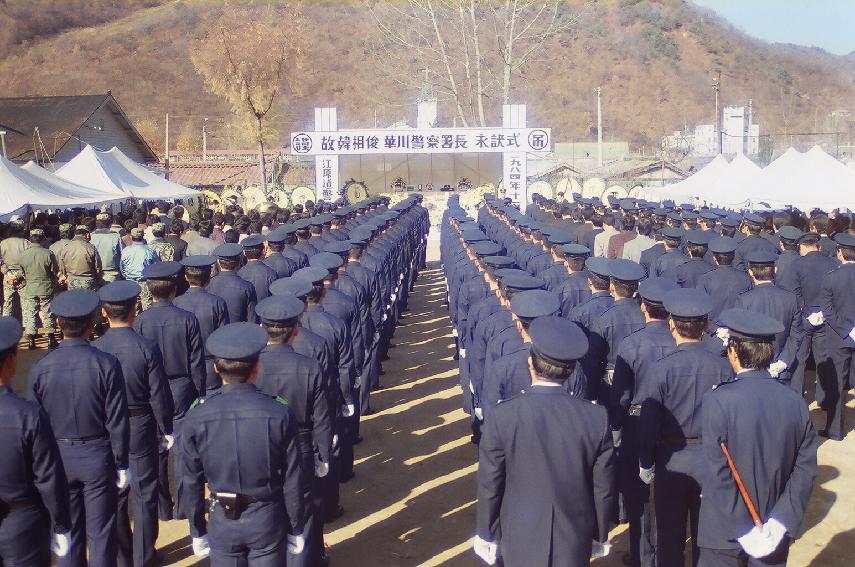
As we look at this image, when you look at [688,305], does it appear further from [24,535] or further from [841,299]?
[841,299]

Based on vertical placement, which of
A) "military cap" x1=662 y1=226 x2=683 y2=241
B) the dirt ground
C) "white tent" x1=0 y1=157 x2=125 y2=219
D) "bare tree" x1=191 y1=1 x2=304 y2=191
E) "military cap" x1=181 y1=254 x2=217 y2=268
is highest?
"bare tree" x1=191 y1=1 x2=304 y2=191

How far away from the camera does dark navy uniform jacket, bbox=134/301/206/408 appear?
578cm

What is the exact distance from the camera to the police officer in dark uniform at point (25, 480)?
11.4ft

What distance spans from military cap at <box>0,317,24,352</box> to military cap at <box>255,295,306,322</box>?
53.4 inches

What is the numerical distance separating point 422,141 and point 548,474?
21.9 metres

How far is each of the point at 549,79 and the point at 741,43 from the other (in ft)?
130

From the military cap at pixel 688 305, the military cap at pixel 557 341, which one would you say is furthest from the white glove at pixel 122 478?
the military cap at pixel 688 305

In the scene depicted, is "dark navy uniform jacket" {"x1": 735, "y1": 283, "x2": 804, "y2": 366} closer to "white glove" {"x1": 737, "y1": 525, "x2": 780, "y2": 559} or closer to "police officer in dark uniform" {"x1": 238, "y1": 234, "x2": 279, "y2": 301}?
"white glove" {"x1": 737, "y1": 525, "x2": 780, "y2": 559}

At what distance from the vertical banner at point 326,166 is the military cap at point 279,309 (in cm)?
2007

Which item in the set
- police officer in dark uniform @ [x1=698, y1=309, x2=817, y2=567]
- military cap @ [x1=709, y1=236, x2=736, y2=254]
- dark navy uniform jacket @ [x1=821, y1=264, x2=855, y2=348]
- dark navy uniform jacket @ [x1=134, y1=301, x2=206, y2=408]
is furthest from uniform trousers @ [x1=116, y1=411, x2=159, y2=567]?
dark navy uniform jacket @ [x1=821, y1=264, x2=855, y2=348]

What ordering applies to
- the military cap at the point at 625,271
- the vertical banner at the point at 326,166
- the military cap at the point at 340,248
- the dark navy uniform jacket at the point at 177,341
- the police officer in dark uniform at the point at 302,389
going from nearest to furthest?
1. the police officer in dark uniform at the point at 302,389
2. the dark navy uniform jacket at the point at 177,341
3. the military cap at the point at 625,271
4. the military cap at the point at 340,248
5. the vertical banner at the point at 326,166

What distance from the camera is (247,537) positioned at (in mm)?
3590

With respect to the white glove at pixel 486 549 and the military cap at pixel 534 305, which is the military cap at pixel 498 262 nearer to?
the military cap at pixel 534 305

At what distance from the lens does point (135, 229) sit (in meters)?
11.9
